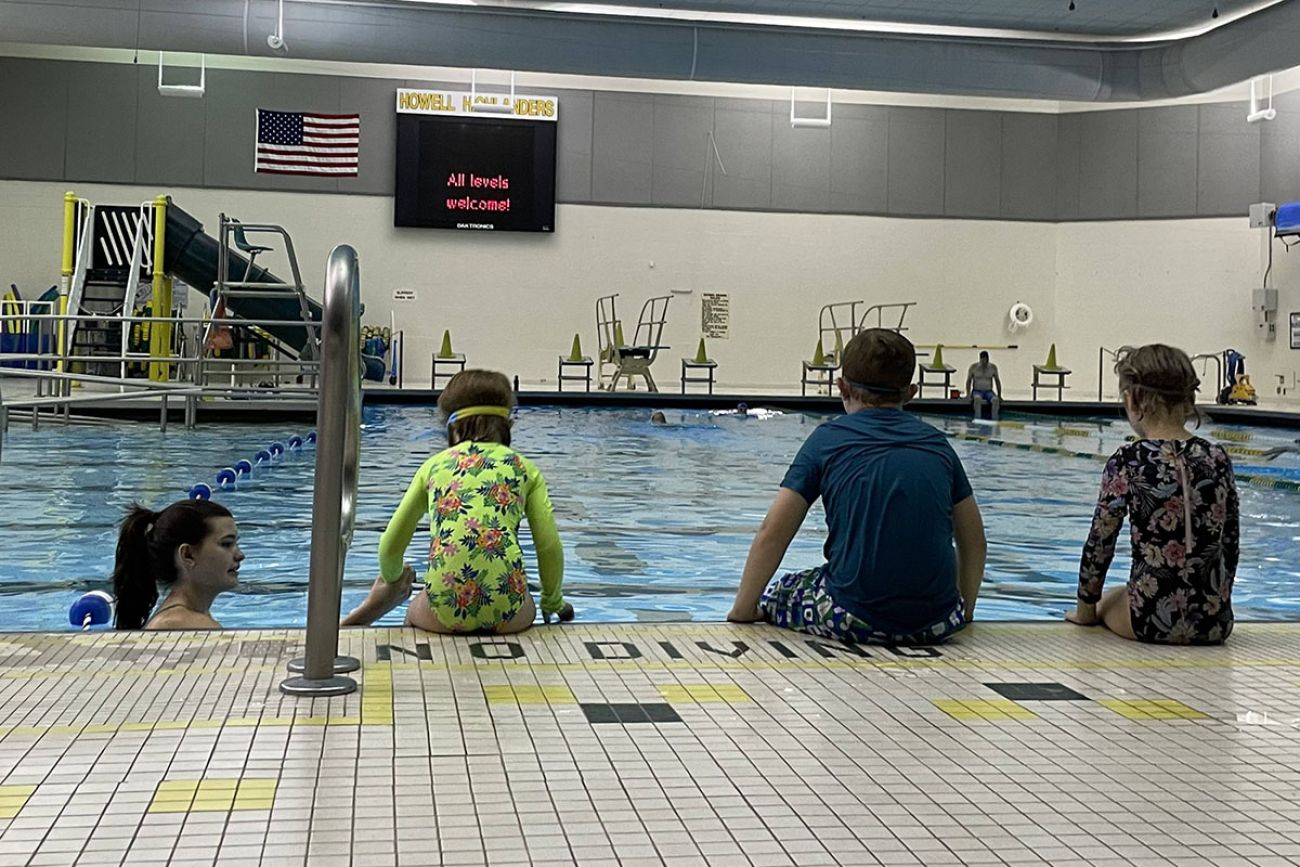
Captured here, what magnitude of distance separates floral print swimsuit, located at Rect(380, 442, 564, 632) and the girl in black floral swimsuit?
1.35 meters

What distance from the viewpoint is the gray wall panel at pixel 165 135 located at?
1748 cm

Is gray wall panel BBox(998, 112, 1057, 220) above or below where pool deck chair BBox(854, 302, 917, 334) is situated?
above

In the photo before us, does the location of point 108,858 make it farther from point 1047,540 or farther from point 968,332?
point 968,332

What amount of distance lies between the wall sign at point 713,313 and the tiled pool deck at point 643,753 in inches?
643

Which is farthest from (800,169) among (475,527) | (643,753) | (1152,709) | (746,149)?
(643,753)

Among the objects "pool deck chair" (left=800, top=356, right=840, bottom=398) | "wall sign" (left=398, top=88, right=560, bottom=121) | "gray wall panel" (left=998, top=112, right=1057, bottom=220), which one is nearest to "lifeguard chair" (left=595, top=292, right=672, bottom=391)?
→ "pool deck chair" (left=800, top=356, right=840, bottom=398)

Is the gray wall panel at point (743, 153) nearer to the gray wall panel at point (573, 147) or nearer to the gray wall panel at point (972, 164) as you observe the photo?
the gray wall panel at point (573, 147)

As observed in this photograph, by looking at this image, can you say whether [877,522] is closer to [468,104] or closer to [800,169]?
[468,104]

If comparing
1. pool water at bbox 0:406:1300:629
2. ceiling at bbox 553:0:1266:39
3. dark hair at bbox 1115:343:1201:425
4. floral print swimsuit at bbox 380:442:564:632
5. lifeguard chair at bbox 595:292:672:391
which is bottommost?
pool water at bbox 0:406:1300:629

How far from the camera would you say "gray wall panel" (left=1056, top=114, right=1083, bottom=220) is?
19.6 metres

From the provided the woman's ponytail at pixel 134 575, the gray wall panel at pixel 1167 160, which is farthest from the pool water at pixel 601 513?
the gray wall panel at pixel 1167 160

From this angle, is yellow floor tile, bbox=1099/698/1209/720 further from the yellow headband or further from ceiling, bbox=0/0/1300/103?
ceiling, bbox=0/0/1300/103

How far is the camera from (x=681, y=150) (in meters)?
19.0

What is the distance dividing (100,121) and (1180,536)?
17328mm
